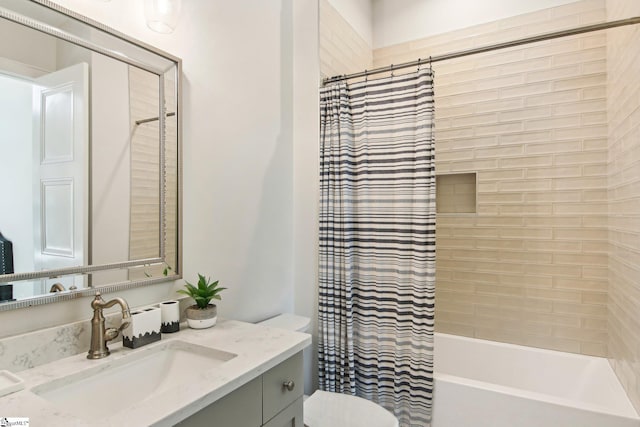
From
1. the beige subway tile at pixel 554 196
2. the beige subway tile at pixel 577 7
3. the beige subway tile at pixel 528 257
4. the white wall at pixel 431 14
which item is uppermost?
the white wall at pixel 431 14

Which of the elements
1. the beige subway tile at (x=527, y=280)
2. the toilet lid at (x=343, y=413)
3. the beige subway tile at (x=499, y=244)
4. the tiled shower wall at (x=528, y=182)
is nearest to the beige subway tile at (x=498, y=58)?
the tiled shower wall at (x=528, y=182)

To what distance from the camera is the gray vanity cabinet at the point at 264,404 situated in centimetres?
94

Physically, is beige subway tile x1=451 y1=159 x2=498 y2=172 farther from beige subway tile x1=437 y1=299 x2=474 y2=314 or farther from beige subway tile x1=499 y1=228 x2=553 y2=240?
beige subway tile x1=437 y1=299 x2=474 y2=314

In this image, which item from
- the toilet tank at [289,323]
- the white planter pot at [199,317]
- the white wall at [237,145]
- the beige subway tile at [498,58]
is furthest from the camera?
the beige subway tile at [498,58]

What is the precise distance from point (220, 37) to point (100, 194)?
0.94 m

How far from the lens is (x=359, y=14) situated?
2.92 meters

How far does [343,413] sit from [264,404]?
80 cm

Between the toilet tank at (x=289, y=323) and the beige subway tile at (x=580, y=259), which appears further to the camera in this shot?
the beige subway tile at (x=580, y=259)

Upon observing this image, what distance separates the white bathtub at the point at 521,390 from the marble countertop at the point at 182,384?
3.82ft

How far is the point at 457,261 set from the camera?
2.82m

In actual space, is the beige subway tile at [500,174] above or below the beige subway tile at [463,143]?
below

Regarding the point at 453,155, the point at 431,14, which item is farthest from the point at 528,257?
the point at 431,14

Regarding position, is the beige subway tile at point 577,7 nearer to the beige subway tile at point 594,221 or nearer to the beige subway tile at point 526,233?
the beige subway tile at point 594,221

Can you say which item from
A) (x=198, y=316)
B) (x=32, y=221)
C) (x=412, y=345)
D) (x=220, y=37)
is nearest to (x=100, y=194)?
(x=32, y=221)
